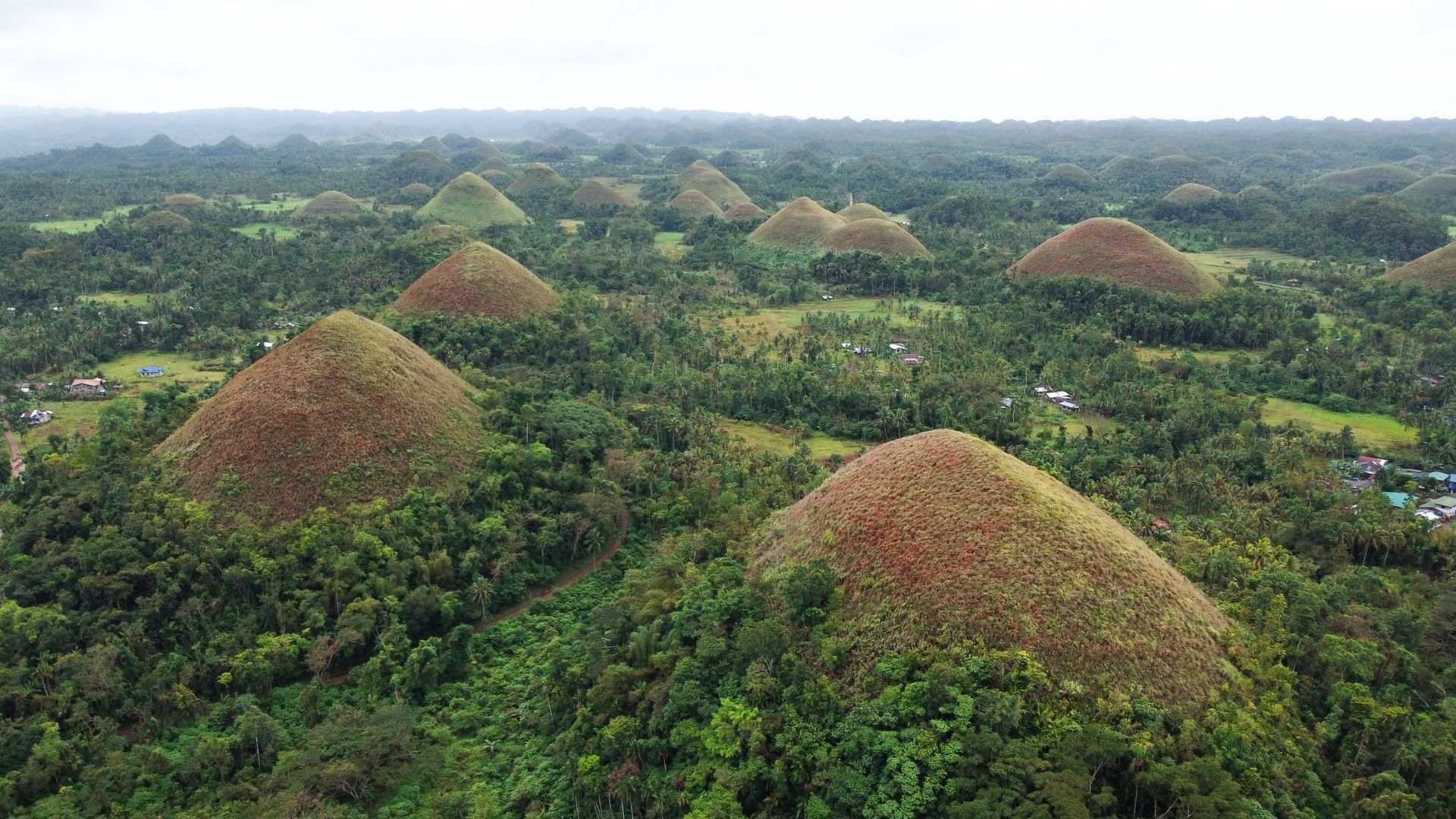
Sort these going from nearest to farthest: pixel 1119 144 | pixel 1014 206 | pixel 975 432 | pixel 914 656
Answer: pixel 914 656 → pixel 975 432 → pixel 1014 206 → pixel 1119 144

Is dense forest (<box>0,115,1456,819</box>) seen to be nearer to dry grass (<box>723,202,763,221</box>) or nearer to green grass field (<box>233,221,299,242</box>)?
green grass field (<box>233,221,299,242</box>)

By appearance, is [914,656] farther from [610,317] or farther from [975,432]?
[610,317]

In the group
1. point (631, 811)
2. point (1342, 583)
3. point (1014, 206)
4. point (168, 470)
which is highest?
point (1014, 206)

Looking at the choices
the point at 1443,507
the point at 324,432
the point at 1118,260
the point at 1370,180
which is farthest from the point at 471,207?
the point at 1370,180

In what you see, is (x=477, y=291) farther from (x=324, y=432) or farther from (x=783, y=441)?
(x=783, y=441)

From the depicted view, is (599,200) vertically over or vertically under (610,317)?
over

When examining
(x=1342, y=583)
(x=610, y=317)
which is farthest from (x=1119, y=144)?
(x=1342, y=583)
